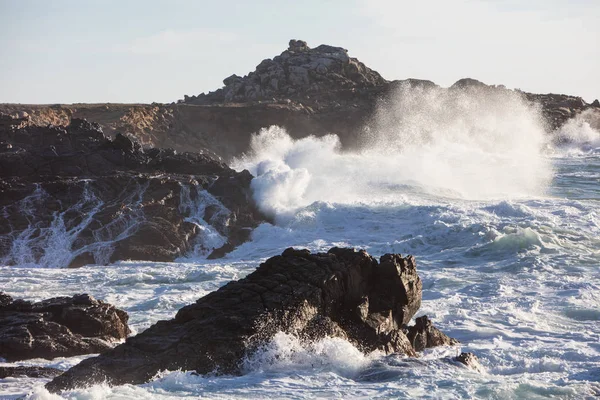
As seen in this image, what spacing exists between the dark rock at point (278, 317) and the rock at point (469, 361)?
0.87 metres

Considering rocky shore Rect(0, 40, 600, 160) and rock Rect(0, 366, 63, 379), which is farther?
rocky shore Rect(0, 40, 600, 160)

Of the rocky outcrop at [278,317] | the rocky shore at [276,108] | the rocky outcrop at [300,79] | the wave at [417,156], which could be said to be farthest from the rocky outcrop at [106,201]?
the rocky outcrop at [300,79]

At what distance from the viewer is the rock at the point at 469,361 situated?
50.4ft

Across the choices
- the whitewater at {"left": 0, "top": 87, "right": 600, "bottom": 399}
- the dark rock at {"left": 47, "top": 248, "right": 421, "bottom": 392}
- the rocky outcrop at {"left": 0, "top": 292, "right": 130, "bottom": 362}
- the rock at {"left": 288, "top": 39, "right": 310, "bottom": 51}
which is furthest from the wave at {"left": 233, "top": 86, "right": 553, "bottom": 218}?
the dark rock at {"left": 47, "top": 248, "right": 421, "bottom": 392}

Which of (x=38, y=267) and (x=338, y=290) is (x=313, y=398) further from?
(x=38, y=267)

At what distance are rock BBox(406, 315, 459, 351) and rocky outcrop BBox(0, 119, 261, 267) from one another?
14235 mm

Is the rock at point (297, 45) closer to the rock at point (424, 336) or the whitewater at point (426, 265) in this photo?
Result: the whitewater at point (426, 265)

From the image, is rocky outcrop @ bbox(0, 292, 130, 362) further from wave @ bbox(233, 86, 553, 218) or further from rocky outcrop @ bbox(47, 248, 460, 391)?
wave @ bbox(233, 86, 553, 218)

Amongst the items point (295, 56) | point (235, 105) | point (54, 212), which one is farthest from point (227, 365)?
point (295, 56)

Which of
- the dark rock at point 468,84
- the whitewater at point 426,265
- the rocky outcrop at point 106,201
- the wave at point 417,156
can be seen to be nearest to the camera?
the whitewater at point 426,265

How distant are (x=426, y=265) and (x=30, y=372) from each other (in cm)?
1555

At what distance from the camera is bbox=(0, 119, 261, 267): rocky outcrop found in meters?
29.8

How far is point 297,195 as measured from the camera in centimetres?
3778

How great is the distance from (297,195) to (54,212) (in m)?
10.4
